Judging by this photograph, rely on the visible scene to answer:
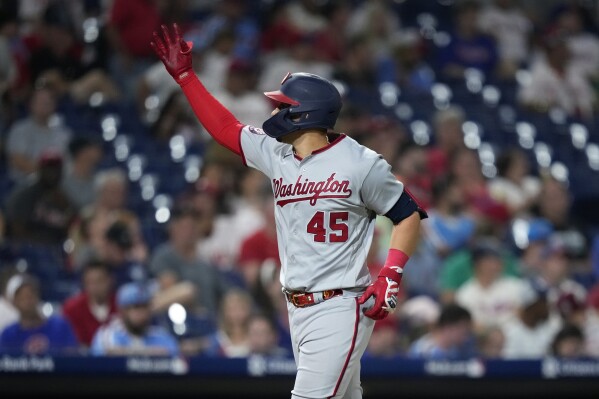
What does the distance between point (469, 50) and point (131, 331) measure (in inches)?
202

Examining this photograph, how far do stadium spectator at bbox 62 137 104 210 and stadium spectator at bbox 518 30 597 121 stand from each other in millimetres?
3961

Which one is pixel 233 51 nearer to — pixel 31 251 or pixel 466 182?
pixel 466 182

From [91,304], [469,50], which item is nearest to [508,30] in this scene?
[469,50]

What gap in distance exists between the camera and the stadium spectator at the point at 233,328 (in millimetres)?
5902

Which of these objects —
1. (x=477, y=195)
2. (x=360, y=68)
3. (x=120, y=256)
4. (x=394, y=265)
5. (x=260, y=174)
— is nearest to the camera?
(x=394, y=265)

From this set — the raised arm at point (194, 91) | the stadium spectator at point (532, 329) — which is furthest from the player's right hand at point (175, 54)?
the stadium spectator at point (532, 329)

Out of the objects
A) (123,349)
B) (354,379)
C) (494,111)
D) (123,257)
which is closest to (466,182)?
(494,111)

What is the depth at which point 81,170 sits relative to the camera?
280 inches

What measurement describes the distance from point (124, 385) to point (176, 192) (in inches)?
86.4

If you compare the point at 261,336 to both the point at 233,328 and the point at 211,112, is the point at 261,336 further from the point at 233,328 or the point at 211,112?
the point at 211,112

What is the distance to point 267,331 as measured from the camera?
19.3ft

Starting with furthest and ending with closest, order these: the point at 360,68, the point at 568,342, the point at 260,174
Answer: the point at 360,68 < the point at 260,174 < the point at 568,342

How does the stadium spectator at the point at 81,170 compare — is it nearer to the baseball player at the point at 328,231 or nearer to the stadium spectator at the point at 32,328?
the stadium spectator at the point at 32,328

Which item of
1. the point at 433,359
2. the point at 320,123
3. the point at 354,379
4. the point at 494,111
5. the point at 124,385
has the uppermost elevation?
the point at 320,123
